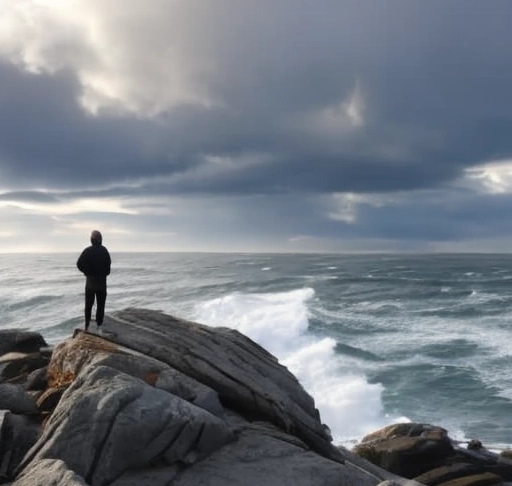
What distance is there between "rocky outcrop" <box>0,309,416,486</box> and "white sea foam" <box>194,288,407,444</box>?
16.9m

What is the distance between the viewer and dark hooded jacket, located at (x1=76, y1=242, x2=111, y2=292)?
1451 centimetres

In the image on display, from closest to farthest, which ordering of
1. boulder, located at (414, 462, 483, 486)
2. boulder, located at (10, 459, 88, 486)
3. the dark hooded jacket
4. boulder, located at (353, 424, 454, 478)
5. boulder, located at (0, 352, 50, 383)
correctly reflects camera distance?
1. boulder, located at (10, 459, 88, 486)
2. the dark hooded jacket
3. boulder, located at (0, 352, 50, 383)
4. boulder, located at (414, 462, 483, 486)
5. boulder, located at (353, 424, 454, 478)

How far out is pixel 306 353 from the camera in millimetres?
44125

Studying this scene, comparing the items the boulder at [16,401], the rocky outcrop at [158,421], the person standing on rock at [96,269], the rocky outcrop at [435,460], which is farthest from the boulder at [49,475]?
the rocky outcrop at [435,460]

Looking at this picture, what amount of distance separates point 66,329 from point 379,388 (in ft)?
100

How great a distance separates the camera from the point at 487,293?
80.1 m

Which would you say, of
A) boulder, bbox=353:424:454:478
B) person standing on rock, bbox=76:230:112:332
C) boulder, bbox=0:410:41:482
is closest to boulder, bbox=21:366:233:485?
boulder, bbox=0:410:41:482

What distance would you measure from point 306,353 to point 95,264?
104 feet

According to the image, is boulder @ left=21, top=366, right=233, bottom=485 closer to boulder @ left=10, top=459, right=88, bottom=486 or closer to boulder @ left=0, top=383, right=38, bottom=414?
boulder @ left=10, top=459, right=88, bottom=486

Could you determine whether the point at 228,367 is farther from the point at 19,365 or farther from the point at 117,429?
the point at 19,365

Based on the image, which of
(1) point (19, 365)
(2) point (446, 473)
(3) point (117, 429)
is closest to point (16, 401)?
(3) point (117, 429)

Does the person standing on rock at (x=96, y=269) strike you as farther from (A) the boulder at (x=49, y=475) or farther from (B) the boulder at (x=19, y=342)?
(B) the boulder at (x=19, y=342)

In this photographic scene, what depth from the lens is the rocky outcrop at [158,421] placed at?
9.30 meters

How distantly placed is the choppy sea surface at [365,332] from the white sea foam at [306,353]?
0.33 feet
